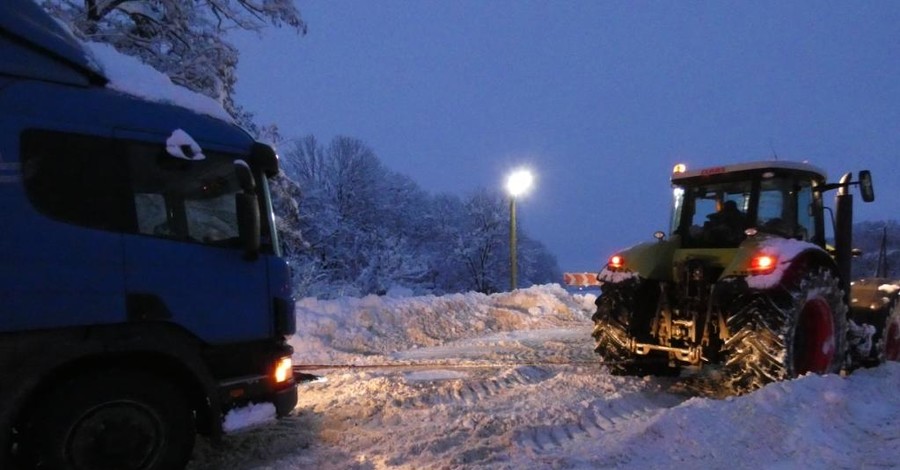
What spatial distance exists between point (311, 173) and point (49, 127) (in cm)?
3589

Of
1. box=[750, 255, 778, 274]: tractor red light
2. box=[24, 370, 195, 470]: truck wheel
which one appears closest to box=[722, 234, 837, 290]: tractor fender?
box=[750, 255, 778, 274]: tractor red light

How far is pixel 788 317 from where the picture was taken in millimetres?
6582

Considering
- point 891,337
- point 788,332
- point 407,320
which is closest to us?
point 788,332

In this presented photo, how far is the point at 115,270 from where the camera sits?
435cm

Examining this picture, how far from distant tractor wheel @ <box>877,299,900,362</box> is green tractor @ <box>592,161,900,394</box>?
0.08 feet

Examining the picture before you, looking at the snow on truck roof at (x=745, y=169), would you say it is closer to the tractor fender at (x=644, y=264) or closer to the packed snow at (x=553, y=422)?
the tractor fender at (x=644, y=264)

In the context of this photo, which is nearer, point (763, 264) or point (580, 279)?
point (763, 264)

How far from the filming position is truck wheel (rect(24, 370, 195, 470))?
4129 millimetres

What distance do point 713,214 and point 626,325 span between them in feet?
5.84

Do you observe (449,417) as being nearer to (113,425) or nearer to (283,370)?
(283,370)

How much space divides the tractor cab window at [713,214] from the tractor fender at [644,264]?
0.33m

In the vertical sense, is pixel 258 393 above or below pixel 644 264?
below

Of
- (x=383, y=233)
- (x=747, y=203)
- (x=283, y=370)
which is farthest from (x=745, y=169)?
Answer: (x=383, y=233)

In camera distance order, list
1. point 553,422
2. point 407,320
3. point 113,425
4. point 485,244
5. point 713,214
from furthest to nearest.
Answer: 1. point 485,244
2. point 407,320
3. point 713,214
4. point 553,422
5. point 113,425
